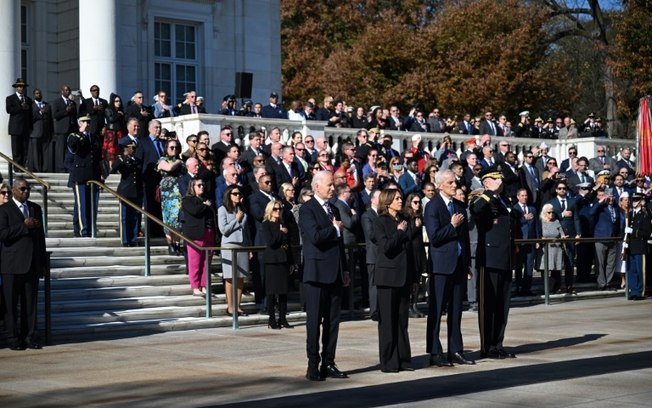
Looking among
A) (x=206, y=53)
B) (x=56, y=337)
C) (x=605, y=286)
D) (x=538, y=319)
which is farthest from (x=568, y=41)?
(x=56, y=337)

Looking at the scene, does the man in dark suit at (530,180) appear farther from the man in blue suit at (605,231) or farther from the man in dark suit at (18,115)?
the man in dark suit at (18,115)

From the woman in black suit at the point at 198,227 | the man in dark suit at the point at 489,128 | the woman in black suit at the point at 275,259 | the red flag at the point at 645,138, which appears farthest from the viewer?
the man in dark suit at the point at 489,128

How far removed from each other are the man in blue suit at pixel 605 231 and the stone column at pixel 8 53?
12.1m

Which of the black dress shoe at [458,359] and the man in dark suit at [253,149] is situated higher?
the man in dark suit at [253,149]

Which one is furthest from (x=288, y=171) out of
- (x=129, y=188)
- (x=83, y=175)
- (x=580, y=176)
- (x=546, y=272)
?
(x=580, y=176)

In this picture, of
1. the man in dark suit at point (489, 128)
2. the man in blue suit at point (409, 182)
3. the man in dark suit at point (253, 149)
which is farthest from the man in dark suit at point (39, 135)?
the man in dark suit at point (489, 128)

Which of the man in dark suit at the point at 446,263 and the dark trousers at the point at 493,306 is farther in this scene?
the dark trousers at the point at 493,306

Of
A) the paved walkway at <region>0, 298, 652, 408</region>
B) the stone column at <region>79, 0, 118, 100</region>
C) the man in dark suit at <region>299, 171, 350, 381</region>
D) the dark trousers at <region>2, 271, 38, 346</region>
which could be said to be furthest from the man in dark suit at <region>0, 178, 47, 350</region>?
the stone column at <region>79, 0, 118, 100</region>

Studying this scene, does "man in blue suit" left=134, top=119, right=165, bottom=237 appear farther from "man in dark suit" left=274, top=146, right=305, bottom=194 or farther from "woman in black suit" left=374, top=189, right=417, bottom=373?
"woman in black suit" left=374, top=189, right=417, bottom=373

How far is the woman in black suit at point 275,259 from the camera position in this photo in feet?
62.1

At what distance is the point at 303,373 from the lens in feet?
47.2

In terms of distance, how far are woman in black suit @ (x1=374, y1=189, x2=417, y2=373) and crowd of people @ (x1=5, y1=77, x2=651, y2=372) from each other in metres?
0.02

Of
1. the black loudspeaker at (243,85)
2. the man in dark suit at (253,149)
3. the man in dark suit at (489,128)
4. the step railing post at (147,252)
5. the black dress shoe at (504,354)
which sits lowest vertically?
the black dress shoe at (504,354)

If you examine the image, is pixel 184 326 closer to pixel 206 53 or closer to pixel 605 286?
pixel 605 286
